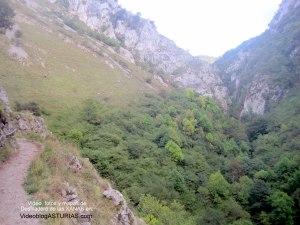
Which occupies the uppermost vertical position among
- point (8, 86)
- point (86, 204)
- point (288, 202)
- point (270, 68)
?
point (270, 68)

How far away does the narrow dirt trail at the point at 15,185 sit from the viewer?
19.2m

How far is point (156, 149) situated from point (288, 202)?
27.7 m

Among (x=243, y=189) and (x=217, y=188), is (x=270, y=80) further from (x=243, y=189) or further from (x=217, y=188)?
(x=217, y=188)

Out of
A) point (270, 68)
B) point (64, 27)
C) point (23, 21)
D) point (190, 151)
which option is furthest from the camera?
point (270, 68)

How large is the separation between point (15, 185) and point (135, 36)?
546ft

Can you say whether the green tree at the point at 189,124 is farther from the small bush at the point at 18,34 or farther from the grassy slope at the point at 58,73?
the small bush at the point at 18,34

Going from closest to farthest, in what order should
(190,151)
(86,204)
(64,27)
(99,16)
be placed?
(86,204) < (190,151) < (64,27) < (99,16)

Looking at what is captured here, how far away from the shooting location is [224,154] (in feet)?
351

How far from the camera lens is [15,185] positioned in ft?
75.5

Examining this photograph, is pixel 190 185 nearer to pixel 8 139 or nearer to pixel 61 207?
pixel 8 139

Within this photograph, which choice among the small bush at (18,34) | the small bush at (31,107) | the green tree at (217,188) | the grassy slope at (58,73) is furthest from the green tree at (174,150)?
the small bush at (18,34)

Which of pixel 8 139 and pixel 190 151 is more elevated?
pixel 8 139

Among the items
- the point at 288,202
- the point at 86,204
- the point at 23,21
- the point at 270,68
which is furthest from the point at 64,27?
the point at 86,204

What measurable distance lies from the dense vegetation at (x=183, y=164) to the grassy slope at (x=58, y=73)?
17.1ft
